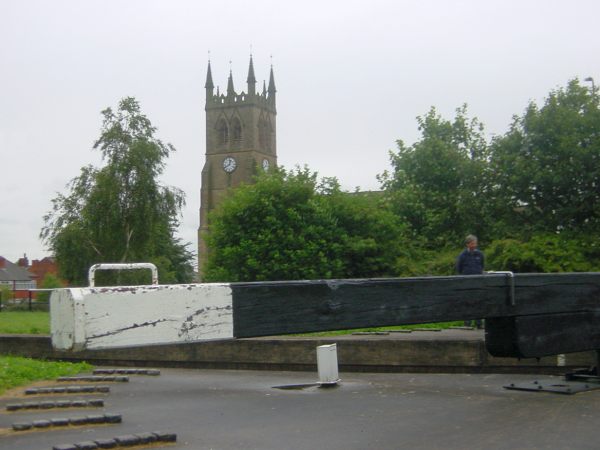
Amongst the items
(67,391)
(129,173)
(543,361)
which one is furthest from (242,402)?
(129,173)

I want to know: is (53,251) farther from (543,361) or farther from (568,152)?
(543,361)

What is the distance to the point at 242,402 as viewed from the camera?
10273 mm

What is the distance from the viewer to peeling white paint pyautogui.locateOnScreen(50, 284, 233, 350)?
13.3 ft

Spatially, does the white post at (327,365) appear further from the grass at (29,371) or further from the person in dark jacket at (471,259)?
the grass at (29,371)

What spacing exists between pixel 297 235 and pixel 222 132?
97215mm

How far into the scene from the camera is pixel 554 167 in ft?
85.6

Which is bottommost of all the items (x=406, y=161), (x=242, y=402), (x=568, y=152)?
(x=242, y=402)

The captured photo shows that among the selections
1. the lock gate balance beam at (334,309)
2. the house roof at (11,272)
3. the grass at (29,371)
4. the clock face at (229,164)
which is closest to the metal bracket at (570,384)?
the lock gate balance beam at (334,309)

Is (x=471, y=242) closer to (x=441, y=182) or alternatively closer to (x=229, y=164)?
(x=441, y=182)

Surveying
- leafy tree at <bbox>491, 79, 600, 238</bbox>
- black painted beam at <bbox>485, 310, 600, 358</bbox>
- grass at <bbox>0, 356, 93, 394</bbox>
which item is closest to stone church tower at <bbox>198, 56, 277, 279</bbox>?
leafy tree at <bbox>491, 79, 600, 238</bbox>

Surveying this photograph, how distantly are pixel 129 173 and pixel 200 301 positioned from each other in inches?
1872

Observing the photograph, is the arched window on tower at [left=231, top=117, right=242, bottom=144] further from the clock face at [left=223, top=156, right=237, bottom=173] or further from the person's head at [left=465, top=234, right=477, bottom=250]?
the person's head at [left=465, top=234, right=477, bottom=250]

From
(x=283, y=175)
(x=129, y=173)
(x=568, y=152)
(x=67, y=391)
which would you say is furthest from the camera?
(x=129, y=173)

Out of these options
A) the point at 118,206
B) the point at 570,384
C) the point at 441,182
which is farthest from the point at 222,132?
the point at 570,384
